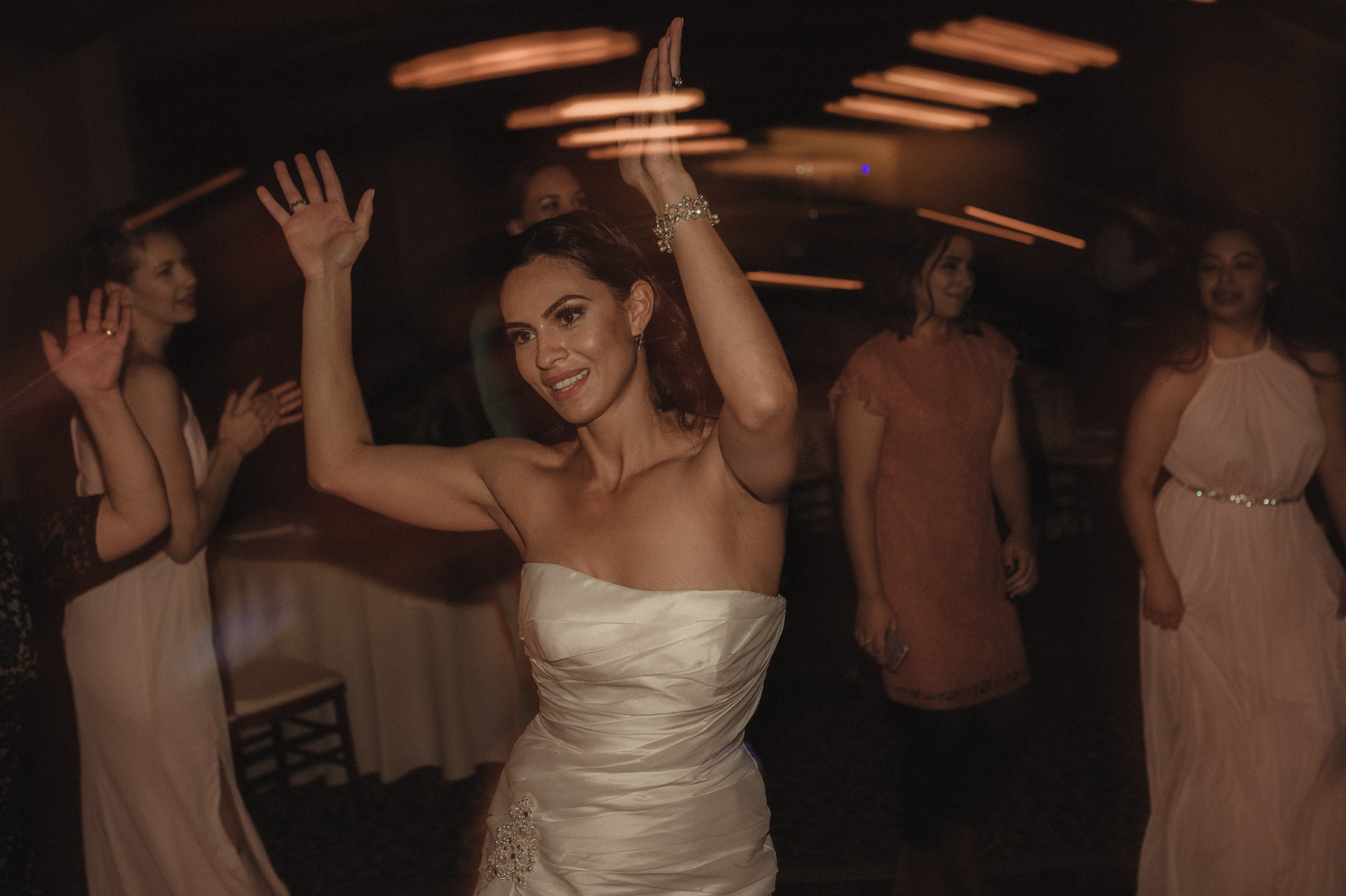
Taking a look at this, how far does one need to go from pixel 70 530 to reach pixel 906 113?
36.9 ft

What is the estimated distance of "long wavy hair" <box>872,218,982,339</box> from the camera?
8.34 ft

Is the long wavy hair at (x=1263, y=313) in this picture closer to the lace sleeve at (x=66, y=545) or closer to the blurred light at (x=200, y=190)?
the lace sleeve at (x=66, y=545)

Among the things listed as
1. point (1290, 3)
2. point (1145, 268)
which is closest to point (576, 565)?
point (1290, 3)

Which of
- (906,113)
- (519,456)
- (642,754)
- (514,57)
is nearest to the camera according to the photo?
(642,754)

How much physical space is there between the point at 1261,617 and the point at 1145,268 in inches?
260

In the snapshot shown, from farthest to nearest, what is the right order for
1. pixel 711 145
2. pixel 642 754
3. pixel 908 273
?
pixel 711 145
pixel 908 273
pixel 642 754

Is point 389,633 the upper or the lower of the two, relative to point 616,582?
lower

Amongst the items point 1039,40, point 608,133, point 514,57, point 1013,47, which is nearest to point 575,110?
point 608,133

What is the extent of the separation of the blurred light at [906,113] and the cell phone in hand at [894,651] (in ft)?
30.9

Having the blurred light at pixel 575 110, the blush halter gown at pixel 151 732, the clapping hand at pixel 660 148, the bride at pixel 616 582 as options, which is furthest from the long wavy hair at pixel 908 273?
the blurred light at pixel 575 110

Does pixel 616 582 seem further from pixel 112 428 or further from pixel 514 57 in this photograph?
pixel 514 57

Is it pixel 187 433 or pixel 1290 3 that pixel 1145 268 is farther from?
pixel 187 433

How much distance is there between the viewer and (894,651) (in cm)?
247

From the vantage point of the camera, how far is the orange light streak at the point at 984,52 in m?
8.95
